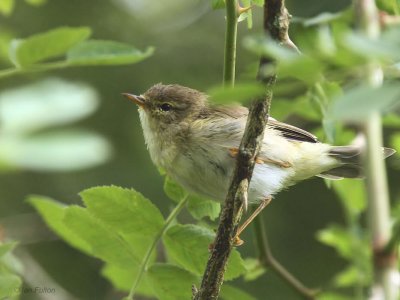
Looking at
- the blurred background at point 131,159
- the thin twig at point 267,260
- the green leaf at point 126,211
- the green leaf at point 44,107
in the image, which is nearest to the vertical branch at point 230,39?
the green leaf at point 126,211

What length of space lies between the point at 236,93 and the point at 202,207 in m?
1.99

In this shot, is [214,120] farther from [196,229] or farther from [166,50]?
[166,50]

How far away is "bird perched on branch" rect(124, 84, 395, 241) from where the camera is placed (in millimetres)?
3361

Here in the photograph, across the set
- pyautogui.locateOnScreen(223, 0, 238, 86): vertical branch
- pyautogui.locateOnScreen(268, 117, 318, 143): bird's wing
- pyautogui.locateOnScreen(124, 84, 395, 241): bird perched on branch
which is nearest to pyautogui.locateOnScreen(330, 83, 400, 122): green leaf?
pyautogui.locateOnScreen(223, 0, 238, 86): vertical branch

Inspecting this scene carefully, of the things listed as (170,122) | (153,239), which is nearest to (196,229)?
(153,239)

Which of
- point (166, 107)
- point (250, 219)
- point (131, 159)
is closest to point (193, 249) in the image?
point (250, 219)

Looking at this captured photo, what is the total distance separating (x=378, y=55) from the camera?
1093mm

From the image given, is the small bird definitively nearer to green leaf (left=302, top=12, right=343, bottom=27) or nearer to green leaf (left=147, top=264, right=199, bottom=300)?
green leaf (left=147, top=264, right=199, bottom=300)

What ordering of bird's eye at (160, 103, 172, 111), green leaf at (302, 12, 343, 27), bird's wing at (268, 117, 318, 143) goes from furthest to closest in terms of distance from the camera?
bird's eye at (160, 103, 172, 111)
bird's wing at (268, 117, 318, 143)
green leaf at (302, 12, 343, 27)

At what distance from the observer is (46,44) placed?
9.33 ft

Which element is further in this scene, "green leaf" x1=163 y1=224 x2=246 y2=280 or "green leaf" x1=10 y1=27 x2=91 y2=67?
"green leaf" x1=10 y1=27 x2=91 y2=67

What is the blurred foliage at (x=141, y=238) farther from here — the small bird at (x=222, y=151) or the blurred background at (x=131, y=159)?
the blurred background at (x=131, y=159)

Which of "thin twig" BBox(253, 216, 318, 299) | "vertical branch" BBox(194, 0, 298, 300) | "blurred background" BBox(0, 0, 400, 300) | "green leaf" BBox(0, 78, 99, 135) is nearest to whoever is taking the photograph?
"vertical branch" BBox(194, 0, 298, 300)

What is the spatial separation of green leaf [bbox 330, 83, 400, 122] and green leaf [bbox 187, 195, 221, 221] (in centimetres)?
204
